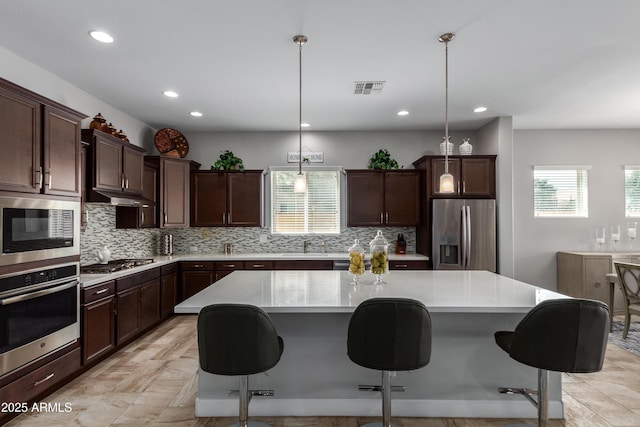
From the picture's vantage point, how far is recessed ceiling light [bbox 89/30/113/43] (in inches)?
107

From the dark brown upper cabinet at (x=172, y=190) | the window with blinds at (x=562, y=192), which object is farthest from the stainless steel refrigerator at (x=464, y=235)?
the dark brown upper cabinet at (x=172, y=190)

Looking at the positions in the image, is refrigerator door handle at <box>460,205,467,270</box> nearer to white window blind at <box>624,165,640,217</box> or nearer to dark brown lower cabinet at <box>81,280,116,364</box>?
white window blind at <box>624,165,640,217</box>

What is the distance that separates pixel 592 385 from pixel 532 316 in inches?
72.4

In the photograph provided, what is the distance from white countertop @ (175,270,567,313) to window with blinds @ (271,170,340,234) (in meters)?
2.58

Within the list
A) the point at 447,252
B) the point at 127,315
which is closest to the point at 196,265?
the point at 127,315

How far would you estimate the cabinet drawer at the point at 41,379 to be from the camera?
2.42 metres

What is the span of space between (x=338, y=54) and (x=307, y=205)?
3023 millimetres

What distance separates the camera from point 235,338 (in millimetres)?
1807

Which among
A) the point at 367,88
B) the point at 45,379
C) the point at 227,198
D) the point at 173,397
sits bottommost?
the point at 173,397

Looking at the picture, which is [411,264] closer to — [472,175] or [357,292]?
[472,175]

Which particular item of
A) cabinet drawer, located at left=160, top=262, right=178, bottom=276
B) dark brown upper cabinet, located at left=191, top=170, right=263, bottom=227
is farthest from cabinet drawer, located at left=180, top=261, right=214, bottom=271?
dark brown upper cabinet, located at left=191, top=170, right=263, bottom=227

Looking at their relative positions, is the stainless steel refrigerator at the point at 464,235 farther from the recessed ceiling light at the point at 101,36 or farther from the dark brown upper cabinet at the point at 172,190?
the recessed ceiling light at the point at 101,36

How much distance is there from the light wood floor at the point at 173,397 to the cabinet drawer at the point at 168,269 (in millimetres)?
1110

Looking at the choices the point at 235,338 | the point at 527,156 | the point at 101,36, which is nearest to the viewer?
the point at 235,338
